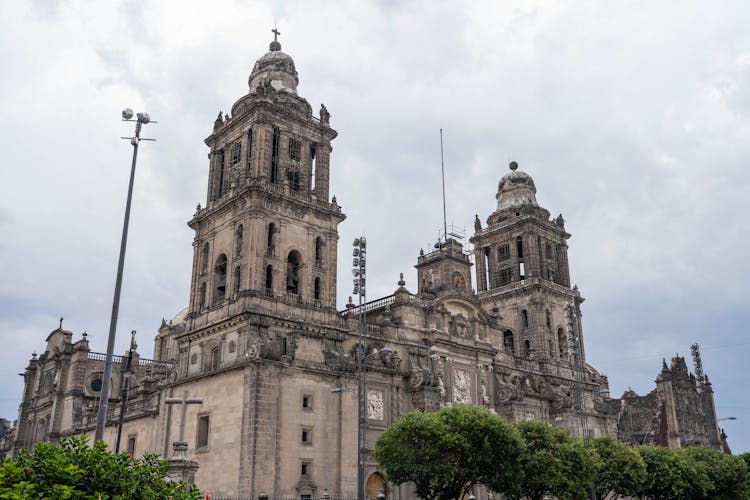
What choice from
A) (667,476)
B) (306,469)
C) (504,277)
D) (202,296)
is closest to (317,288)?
(202,296)

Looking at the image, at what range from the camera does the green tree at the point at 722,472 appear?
52625 mm

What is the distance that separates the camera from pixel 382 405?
5000 cm

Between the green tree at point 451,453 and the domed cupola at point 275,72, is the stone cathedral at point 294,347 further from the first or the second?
the green tree at point 451,453

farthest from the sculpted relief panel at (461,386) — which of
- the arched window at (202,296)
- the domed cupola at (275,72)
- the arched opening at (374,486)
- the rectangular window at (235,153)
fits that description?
the domed cupola at (275,72)

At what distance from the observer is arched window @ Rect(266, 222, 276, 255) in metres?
48.5

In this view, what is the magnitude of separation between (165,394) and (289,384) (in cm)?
1095

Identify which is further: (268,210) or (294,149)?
(294,149)

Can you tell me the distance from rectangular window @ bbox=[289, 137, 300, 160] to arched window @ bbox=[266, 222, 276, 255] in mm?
6567

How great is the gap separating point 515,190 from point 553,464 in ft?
133

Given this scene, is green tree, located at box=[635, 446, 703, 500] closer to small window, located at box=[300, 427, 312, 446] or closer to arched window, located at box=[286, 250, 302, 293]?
small window, located at box=[300, 427, 312, 446]

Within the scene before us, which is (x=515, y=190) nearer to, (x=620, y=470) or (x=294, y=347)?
(x=620, y=470)

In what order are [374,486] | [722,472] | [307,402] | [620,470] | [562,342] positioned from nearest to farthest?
[307,402], [620,470], [374,486], [722,472], [562,342]

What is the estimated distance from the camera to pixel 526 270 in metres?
71.1

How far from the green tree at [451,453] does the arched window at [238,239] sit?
56.8 feet
